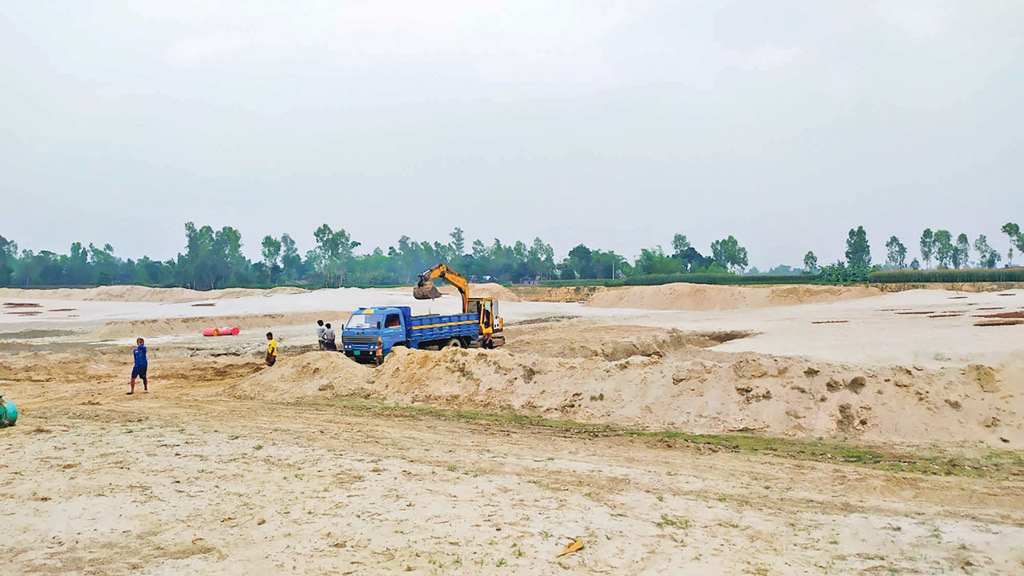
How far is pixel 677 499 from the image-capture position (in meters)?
9.45

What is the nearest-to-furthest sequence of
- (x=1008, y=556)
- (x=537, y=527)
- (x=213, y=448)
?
(x=1008, y=556) → (x=537, y=527) → (x=213, y=448)

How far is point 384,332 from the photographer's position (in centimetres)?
2380

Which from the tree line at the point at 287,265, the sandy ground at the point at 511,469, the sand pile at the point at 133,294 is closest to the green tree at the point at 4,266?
the tree line at the point at 287,265

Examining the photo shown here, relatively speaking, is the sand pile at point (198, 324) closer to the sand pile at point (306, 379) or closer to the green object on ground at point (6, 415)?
the sand pile at point (306, 379)

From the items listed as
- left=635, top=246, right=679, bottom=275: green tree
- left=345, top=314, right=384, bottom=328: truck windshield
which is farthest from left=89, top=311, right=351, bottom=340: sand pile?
left=635, top=246, right=679, bottom=275: green tree

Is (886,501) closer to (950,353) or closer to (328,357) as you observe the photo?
(950,353)

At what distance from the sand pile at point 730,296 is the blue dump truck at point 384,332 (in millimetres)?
45773

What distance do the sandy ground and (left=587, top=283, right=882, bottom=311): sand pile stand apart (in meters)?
41.0

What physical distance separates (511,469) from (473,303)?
18023mm

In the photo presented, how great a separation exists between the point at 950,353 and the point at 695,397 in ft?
33.8

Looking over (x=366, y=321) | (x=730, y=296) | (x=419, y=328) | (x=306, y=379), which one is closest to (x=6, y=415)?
(x=306, y=379)

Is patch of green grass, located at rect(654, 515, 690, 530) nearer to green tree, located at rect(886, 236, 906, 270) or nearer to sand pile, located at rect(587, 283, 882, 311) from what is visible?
sand pile, located at rect(587, 283, 882, 311)

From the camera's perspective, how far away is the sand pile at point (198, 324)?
4453cm

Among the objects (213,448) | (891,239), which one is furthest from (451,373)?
(891,239)
